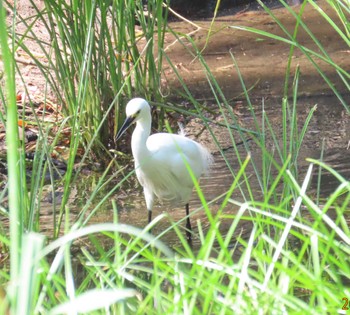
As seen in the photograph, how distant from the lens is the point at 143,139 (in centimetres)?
384

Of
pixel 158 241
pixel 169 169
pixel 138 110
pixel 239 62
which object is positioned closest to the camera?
pixel 158 241

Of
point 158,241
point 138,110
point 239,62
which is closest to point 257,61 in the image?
point 239,62

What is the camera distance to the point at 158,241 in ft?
5.39

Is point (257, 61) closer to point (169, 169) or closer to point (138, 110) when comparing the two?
point (169, 169)

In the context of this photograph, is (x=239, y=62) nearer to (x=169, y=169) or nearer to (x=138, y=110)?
(x=169, y=169)

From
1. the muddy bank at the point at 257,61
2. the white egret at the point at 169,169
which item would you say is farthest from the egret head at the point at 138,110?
the muddy bank at the point at 257,61

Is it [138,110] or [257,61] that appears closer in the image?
[138,110]

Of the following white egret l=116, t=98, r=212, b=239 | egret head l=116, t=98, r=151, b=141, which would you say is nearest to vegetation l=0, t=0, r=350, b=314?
white egret l=116, t=98, r=212, b=239

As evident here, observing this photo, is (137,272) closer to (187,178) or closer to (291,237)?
(291,237)

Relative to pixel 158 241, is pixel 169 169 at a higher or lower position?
lower

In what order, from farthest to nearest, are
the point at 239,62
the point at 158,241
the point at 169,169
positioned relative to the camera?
the point at 239,62 < the point at 169,169 < the point at 158,241

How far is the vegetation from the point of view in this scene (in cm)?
140

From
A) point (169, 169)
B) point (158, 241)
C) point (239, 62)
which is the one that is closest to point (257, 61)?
point (239, 62)

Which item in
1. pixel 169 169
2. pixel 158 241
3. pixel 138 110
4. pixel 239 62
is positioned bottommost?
pixel 169 169
